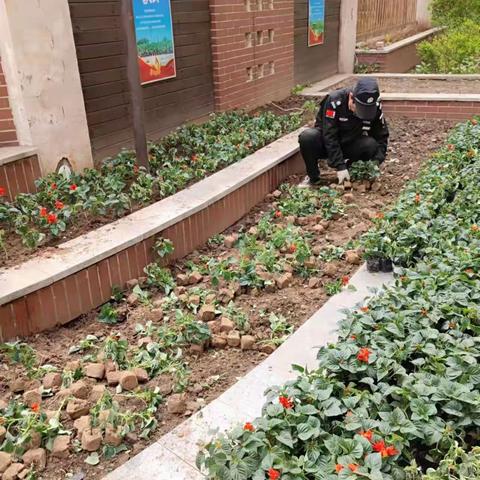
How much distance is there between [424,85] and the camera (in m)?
9.70

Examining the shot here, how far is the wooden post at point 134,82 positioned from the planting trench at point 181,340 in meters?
1.06

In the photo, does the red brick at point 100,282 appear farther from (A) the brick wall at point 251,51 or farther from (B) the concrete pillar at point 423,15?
(B) the concrete pillar at point 423,15

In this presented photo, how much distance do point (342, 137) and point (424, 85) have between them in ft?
16.3

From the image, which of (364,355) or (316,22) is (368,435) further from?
(316,22)

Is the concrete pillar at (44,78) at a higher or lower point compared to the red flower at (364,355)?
higher

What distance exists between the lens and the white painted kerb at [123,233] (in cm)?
328

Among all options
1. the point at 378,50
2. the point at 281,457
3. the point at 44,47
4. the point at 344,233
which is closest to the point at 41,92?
the point at 44,47

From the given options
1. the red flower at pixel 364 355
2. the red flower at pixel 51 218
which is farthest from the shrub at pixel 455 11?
the red flower at pixel 364 355

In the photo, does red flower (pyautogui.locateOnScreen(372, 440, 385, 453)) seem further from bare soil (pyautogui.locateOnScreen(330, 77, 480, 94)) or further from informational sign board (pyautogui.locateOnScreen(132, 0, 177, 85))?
bare soil (pyautogui.locateOnScreen(330, 77, 480, 94))

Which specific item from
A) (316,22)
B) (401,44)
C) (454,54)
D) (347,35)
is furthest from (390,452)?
(401,44)

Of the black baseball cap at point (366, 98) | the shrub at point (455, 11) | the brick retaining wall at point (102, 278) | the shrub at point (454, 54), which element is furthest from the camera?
the shrub at point (455, 11)

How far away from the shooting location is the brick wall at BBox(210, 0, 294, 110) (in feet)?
23.0

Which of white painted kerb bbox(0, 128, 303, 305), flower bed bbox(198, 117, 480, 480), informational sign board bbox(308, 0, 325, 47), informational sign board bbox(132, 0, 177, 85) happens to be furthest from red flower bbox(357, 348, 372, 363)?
informational sign board bbox(308, 0, 325, 47)

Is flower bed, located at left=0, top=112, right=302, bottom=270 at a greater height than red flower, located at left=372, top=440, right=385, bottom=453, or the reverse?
red flower, located at left=372, top=440, right=385, bottom=453
